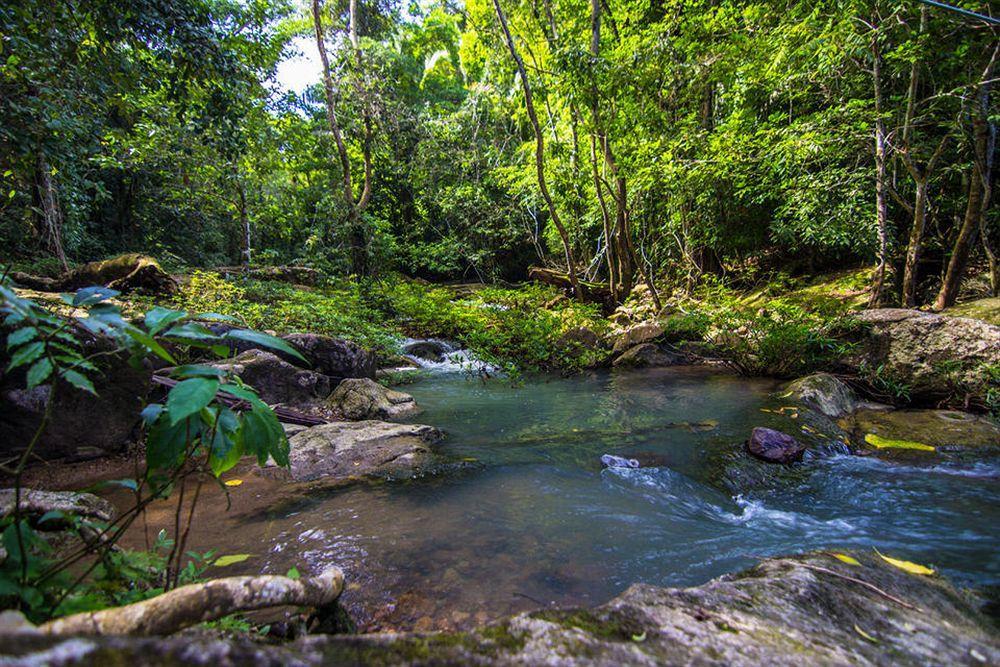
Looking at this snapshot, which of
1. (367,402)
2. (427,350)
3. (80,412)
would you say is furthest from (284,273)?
(80,412)

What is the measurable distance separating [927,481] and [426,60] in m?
20.7

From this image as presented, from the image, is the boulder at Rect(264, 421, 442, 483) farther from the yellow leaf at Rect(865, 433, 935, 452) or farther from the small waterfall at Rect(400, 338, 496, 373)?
the small waterfall at Rect(400, 338, 496, 373)

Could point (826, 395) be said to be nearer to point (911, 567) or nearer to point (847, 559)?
point (911, 567)

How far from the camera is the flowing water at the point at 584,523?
214 cm

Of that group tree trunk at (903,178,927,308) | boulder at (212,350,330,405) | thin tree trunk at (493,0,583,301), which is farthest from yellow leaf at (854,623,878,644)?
thin tree trunk at (493,0,583,301)

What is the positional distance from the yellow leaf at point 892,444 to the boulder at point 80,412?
633 cm

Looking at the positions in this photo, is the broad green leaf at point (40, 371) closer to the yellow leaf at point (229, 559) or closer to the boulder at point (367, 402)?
the yellow leaf at point (229, 559)

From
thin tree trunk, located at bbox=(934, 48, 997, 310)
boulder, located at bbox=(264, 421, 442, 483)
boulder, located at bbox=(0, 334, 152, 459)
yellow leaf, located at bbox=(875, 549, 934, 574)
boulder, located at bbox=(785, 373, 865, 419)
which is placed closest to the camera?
yellow leaf, located at bbox=(875, 549, 934, 574)

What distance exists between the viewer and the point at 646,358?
8.61 metres

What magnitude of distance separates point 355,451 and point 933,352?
6848mm

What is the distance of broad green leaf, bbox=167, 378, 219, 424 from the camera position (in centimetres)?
98

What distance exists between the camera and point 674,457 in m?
4.00

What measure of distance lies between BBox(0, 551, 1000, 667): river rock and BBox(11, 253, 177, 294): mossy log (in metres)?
9.71

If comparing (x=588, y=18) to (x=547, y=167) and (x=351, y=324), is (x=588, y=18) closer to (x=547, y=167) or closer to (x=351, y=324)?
(x=547, y=167)
